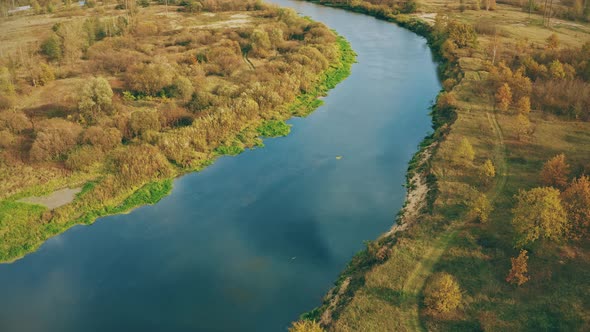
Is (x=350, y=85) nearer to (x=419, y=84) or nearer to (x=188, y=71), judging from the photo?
(x=419, y=84)

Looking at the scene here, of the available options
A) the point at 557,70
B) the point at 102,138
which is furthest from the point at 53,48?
the point at 557,70

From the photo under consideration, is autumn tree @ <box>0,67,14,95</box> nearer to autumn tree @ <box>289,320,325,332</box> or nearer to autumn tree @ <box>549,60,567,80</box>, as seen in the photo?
autumn tree @ <box>289,320,325,332</box>

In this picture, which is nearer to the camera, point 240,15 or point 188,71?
point 188,71

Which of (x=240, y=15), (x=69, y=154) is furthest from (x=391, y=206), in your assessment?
(x=240, y=15)

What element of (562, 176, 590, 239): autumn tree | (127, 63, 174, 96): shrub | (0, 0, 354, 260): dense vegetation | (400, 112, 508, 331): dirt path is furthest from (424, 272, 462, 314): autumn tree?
(127, 63, 174, 96): shrub

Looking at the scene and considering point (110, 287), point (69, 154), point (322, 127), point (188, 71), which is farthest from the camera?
point (188, 71)

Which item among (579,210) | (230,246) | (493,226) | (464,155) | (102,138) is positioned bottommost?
(230,246)

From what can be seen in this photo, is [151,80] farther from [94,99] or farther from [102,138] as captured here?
[102,138]
